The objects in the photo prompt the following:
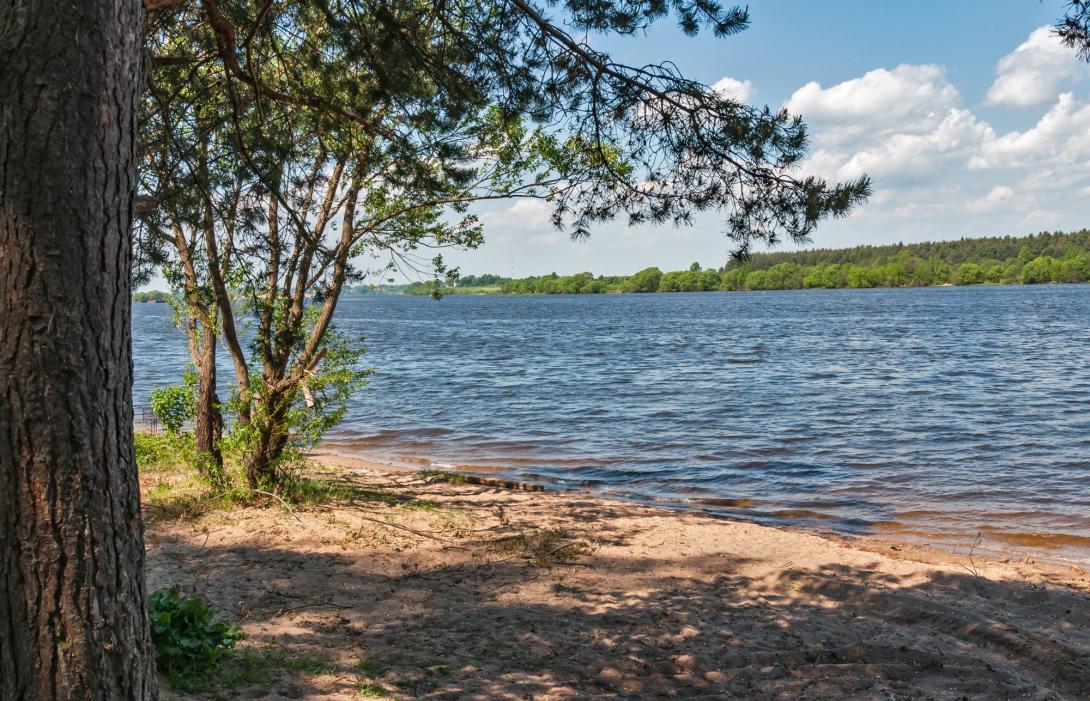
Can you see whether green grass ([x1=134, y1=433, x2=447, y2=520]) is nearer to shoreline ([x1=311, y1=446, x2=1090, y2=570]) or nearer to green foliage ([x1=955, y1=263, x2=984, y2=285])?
shoreline ([x1=311, y1=446, x2=1090, y2=570])

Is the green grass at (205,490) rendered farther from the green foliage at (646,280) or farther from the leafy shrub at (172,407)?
the green foliage at (646,280)

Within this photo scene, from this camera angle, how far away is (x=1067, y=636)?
6004 mm

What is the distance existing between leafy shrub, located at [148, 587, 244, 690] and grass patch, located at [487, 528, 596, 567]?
3.43 m

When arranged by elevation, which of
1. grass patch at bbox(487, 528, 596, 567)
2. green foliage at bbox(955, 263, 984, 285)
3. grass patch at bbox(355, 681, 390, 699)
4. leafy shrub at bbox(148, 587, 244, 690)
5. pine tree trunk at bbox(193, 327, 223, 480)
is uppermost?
green foliage at bbox(955, 263, 984, 285)

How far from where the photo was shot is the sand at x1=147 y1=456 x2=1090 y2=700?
5105 mm

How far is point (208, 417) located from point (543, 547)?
4284mm

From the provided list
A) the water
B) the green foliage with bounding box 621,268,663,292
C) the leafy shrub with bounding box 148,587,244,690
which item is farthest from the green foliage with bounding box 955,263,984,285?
the leafy shrub with bounding box 148,587,244,690

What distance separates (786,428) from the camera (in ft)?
57.2

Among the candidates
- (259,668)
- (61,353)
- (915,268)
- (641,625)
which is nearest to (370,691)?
(259,668)

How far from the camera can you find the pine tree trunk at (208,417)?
935cm

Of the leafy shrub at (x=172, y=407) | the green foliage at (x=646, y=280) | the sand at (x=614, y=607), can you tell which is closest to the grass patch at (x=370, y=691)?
the sand at (x=614, y=607)

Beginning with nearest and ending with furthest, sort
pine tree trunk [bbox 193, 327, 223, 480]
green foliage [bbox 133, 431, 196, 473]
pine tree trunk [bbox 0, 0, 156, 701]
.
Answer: pine tree trunk [bbox 0, 0, 156, 701] → pine tree trunk [bbox 193, 327, 223, 480] → green foliage [bbox 133, 431, 196, 473]

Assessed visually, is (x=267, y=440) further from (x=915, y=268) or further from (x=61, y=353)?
(x=915, y=268)

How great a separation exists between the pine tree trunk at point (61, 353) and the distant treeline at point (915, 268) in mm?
135277
